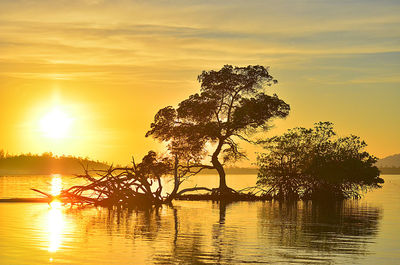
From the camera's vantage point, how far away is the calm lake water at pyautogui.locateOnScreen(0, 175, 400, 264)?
24.8 metres

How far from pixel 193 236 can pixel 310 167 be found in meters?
35.9

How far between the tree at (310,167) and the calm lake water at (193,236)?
16639mm

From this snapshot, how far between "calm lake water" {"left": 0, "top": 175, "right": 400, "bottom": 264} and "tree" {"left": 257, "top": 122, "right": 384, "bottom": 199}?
16639 millimetres

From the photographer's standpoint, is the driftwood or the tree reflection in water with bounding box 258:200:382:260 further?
the driftwood

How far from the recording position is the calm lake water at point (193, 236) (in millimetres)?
24766

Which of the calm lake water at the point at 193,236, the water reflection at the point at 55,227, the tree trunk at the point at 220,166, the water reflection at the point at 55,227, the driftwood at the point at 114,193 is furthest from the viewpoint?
the tree trunk at the point at 220,166

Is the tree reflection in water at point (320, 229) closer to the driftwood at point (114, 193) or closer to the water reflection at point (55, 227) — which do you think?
the water reflection at point (55, 227)

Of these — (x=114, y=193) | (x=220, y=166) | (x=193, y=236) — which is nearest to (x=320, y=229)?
(x=193, y=236)

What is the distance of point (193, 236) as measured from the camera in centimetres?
3177

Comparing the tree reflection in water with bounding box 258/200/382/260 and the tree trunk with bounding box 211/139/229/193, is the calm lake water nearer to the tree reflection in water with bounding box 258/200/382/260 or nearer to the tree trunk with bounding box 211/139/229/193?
the tree reflection in water with bounding box 258/200/382/260

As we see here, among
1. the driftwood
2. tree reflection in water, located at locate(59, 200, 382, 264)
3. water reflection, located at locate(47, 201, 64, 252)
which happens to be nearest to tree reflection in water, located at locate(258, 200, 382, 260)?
tree reflection in water, located at locate(59, 200, 382, 264)

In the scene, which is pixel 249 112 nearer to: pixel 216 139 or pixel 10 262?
pixel 216 139

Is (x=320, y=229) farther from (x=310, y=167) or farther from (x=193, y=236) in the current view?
(x=310, y=167)

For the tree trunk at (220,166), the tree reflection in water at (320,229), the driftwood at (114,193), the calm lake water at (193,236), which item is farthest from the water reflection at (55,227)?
the tree trunk at (220,166)
